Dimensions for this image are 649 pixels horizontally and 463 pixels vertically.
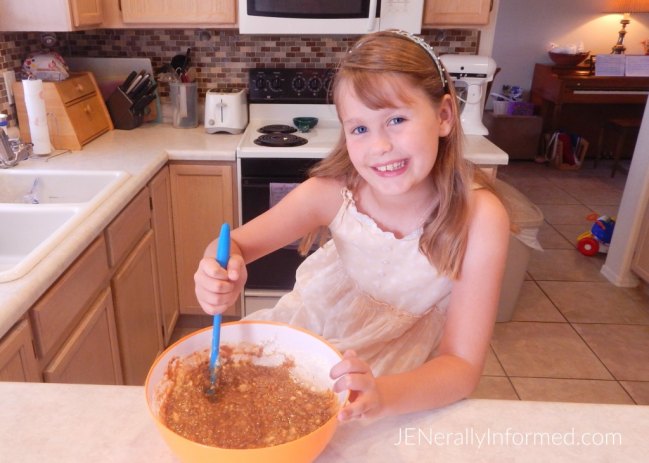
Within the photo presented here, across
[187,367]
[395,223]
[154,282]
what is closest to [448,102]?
[395,223]

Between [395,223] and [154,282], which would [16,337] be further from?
[154,282]

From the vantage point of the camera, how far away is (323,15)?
2236 mm

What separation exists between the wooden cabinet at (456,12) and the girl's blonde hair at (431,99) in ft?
4.67

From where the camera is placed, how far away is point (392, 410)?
692mm

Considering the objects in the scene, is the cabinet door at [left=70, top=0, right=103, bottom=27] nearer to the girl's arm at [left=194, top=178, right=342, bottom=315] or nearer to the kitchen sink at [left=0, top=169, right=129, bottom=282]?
the kitchen sink at [left=0, top=169, right=129, bottom=282]

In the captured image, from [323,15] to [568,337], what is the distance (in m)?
1.83

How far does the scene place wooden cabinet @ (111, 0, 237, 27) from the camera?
2.29 meters

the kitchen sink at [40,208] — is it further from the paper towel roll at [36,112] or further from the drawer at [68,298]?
the paper towel roll at [36,112]

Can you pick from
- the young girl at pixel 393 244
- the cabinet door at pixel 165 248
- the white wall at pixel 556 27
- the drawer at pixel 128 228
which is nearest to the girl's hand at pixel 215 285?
the young girl at pixel 393 244

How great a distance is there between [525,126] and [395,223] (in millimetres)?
4565

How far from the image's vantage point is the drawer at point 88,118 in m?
2.17

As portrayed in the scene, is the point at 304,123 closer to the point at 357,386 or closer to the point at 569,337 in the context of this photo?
the point at 569,337

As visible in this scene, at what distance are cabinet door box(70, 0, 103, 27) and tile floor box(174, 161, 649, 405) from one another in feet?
4.49

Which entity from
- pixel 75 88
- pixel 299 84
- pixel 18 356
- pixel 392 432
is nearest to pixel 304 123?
pixel 299 84
